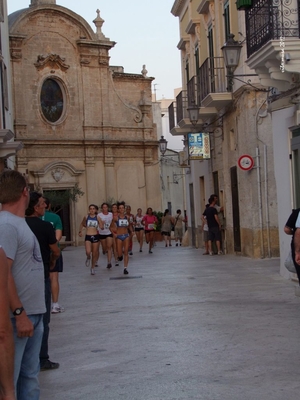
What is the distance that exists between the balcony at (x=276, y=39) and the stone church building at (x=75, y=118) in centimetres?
2703

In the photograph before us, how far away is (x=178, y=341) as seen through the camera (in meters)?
8.49

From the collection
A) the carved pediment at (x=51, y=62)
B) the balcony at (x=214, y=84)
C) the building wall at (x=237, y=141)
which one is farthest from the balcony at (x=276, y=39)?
the carved pediment at (x=51, y=62)

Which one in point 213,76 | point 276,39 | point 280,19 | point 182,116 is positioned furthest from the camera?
point 182,116

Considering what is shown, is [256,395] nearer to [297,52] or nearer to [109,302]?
[109,302]

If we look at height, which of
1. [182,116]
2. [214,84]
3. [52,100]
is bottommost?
[182,116]

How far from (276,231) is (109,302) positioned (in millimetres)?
8272

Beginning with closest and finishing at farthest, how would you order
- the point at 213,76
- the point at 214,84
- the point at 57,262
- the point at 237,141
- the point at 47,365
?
the point at 47,365
the point at 57,262
the point at 237,141
the point at 213,76
the point at 214,84

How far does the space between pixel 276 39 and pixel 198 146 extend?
13463 millimetres

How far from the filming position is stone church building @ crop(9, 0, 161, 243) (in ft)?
132

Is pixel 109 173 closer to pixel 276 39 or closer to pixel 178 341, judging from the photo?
pixel 276 39

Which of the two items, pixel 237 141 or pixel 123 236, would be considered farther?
pixel 237 141

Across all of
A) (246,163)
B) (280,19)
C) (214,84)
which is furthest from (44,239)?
(214,84)

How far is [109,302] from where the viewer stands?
489 inches

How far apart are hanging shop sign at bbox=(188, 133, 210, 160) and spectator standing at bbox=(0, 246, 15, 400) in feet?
70.2
